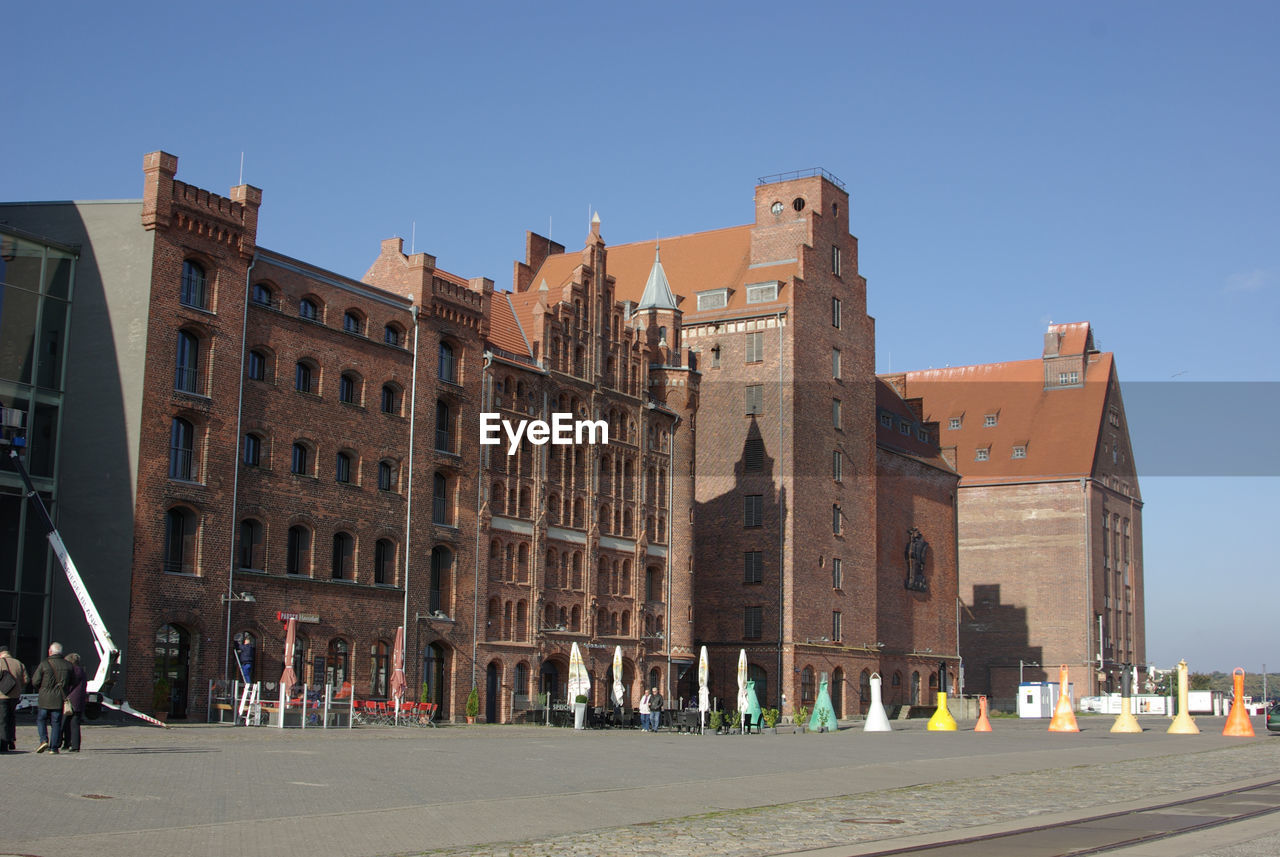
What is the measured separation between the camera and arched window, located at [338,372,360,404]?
1845 inches

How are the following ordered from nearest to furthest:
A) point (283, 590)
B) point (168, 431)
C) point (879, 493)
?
point (168, 431) → point (283, 590) → point (879, 493)

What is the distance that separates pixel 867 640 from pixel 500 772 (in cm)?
5281

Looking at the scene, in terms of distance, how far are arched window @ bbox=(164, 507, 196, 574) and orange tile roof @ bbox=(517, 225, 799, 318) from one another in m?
33.7

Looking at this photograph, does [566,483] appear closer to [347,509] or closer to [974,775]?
[347,509]

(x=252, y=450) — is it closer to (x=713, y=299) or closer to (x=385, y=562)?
(x=385, y=562)

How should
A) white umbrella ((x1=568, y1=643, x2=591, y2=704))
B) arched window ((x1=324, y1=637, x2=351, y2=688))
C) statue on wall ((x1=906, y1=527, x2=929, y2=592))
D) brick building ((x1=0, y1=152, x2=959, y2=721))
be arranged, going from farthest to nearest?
statue on wall ((x1=906, y1=527, x2=929, y2=592)) → white umbrella ((x1=568, y1=643, x2=591, y2=704)) → arched window ((x1=324, y1=637, x2=351, y2=688)) → brick building ((x1=0, y1=152, x2=959, y2=721))

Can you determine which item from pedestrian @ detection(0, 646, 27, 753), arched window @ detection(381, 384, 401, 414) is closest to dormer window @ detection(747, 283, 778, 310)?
arched window @ detection(381, 384, 401, 414)

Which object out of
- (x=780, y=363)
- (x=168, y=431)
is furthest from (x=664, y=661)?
(x=168, y=431)

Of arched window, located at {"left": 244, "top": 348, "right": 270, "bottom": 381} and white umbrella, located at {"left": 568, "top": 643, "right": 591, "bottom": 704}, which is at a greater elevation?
arched window, located at {"left": 244, "top": 348, "right": 270, "bottom": 381}

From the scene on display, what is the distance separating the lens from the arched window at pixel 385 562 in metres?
47.8

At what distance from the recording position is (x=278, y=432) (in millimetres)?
43875

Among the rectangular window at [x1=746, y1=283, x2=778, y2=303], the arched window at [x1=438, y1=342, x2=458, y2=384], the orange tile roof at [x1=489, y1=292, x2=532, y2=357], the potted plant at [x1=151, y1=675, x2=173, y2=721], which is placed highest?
the rectangular window at [x1=746, y1=283, x2=778, y2=303]

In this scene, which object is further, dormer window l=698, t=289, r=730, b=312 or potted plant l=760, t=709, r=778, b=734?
dormer window l=698, t=289, r=730, b=312

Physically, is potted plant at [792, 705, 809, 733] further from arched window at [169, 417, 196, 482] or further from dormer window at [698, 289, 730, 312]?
arched window at [169, 417, 196, 482]
